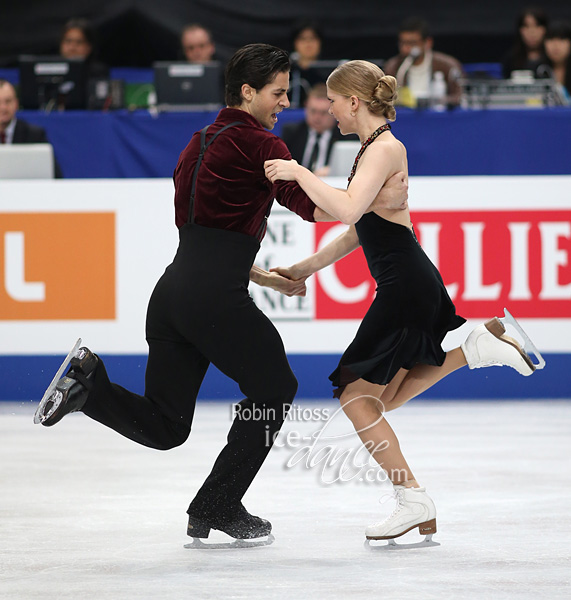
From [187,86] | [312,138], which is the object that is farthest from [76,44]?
[312,138]

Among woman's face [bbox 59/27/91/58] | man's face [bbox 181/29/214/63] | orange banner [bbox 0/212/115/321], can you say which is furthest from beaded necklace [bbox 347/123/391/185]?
woman's face [bbox 59/27/91/58]

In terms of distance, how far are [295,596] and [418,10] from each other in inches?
339

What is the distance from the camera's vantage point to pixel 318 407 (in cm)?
618

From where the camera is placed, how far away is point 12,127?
7156 millimetres

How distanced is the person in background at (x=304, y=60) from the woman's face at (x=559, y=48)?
1769 millimetres

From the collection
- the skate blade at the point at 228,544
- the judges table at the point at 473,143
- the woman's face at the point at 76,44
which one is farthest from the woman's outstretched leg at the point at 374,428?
the woman's face at the point at 76,44

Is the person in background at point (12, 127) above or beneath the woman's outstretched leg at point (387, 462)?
above

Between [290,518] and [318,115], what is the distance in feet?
13.0

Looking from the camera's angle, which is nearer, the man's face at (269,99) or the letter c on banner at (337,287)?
the man's face at (269,99)

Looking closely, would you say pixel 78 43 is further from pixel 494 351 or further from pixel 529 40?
pixel 494 351

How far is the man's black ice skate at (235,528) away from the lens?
3209mm

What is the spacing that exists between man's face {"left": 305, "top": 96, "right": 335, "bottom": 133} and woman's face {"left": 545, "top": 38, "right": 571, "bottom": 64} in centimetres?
203

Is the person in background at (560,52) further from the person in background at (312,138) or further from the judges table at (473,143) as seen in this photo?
the person in background at (312,138)

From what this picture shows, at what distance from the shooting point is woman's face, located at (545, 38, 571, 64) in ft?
26.2
